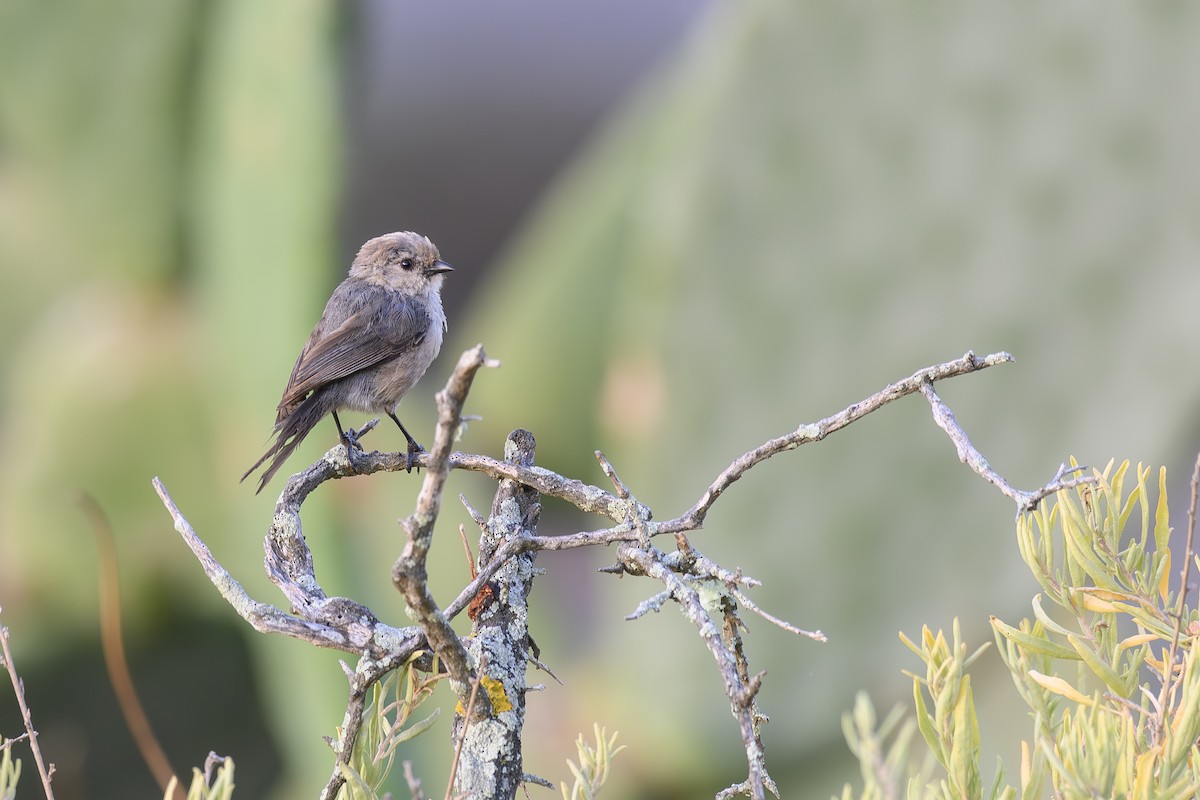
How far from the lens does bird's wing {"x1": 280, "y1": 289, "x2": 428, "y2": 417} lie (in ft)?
6.35

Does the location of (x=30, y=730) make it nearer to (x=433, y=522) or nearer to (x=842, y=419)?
(x=433, y=522)

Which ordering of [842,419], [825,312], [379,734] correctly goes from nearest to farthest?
[842,419], [379,734], [825,312]

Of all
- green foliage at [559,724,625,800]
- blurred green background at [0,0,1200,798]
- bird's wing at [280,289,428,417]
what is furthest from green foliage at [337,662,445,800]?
blurred green background at [0,0,1200,798]

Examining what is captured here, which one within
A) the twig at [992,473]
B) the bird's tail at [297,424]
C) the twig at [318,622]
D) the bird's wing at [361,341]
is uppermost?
the bird's wing at [361,341]

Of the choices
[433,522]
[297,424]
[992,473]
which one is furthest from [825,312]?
[433,522]

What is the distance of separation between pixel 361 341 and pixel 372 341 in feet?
0.06

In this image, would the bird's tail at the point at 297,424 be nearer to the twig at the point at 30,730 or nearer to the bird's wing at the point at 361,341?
the bird's wing at the point at 361,341

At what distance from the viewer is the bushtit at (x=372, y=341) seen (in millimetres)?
1936

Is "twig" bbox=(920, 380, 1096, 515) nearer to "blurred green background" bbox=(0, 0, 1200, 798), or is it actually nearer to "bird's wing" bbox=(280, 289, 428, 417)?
"bird's wing" bbox=(280, 289, 428, 417)

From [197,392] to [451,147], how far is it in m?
4.70

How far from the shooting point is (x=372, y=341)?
205cm

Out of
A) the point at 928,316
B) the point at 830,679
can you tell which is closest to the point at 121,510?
the point at 830,679

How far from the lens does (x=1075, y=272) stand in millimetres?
2941

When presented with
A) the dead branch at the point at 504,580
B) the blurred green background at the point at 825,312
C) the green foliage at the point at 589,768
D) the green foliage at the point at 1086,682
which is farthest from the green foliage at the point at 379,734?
the blurred green background at the point at 825,312
